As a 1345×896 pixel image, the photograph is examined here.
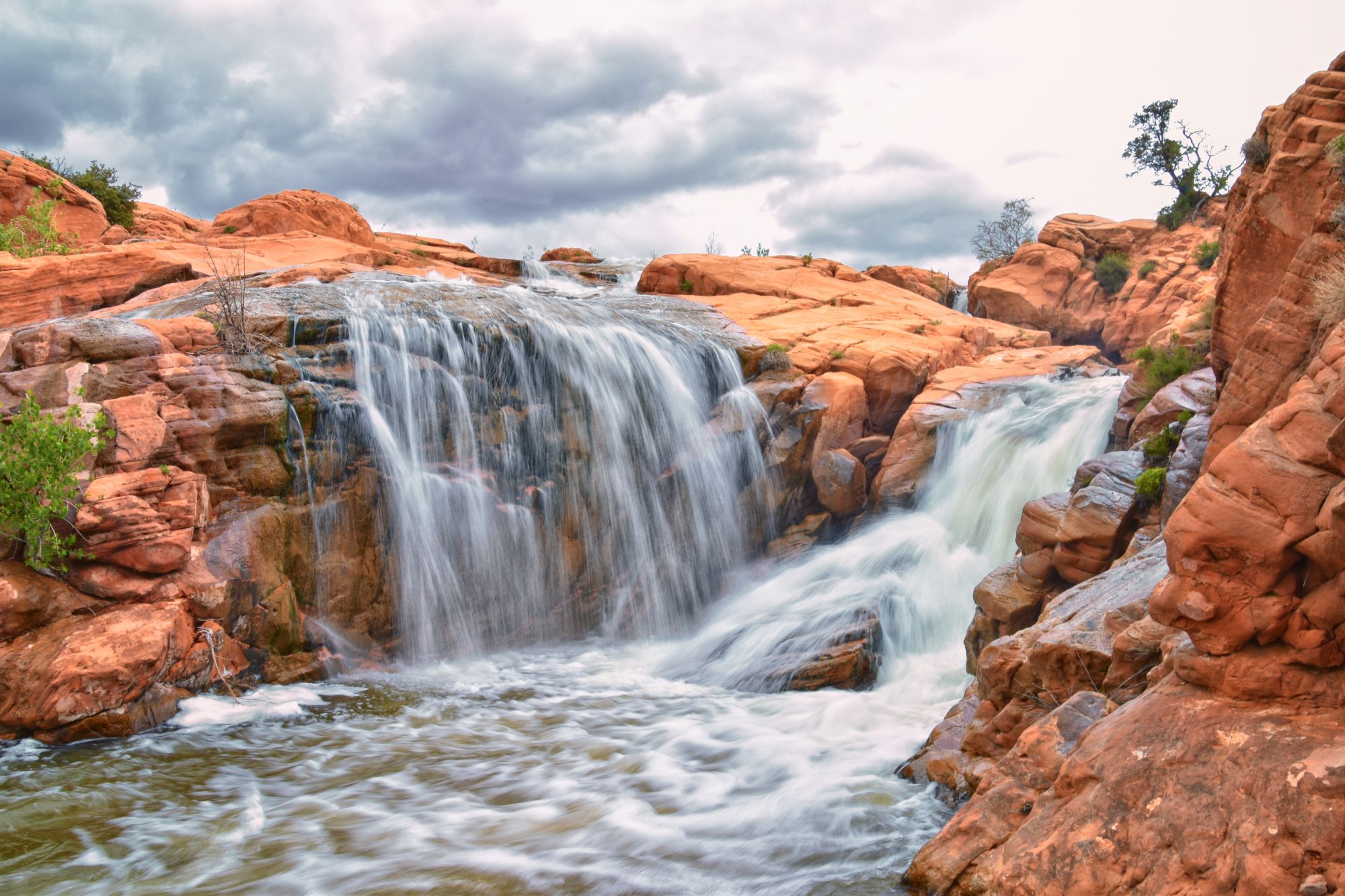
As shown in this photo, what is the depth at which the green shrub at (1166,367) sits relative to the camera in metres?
11.9

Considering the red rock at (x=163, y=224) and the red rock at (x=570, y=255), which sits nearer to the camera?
the red rock at (x=163, y=224)

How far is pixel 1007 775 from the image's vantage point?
4980 mm

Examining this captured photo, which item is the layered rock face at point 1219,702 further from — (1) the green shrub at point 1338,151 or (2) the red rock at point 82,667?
(2) the red rock at point 82,667

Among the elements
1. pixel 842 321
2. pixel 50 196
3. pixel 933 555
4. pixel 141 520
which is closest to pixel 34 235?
pixel 50 196

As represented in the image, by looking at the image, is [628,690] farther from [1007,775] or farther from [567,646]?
[1007,775]

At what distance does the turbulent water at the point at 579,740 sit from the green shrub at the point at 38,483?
1.94 m

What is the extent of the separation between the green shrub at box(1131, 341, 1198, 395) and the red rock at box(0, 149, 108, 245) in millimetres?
22378

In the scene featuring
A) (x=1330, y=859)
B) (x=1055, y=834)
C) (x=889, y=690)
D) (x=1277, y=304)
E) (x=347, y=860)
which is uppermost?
(x=1277, y=304)

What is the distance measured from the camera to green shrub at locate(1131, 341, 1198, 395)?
11945 mm

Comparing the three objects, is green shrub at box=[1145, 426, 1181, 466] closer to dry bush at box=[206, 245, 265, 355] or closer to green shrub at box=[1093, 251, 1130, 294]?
dry bush at box=[206, 245, 265, 355]

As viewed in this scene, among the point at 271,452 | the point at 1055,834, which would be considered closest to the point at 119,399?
the point at 271,452

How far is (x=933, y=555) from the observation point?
473 inches

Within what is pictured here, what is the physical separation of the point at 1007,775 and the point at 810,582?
716 cm

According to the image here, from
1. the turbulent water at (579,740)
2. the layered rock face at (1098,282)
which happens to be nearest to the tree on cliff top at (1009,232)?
the layered rock face at (1098,282)
